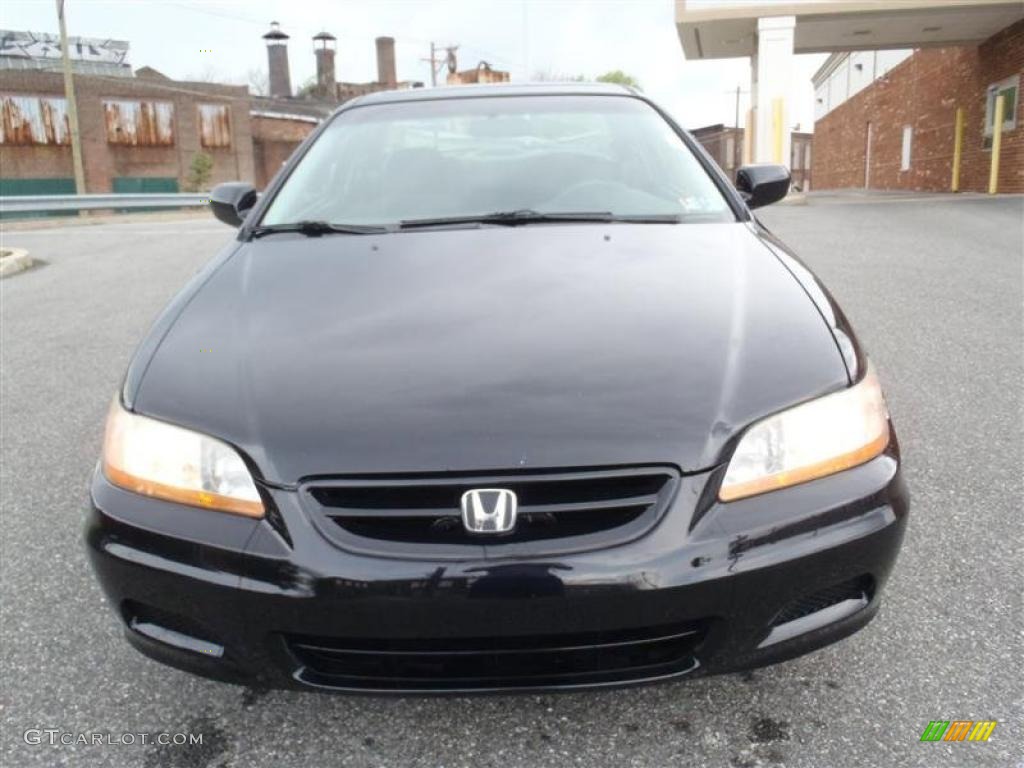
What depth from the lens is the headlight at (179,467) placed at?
1.67 meters

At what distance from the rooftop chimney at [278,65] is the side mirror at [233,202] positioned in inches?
2099

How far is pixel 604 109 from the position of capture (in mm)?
3264

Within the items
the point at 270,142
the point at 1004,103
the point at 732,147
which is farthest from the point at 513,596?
the point at 732,147

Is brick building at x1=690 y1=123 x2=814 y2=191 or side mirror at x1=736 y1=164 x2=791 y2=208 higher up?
brick building at x1=690 y1=123 x2=814 y2=191

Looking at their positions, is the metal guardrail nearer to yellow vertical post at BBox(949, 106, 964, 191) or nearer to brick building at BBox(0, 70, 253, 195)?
brick building at BBox(0, 70, 253, 195)

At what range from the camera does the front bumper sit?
A: 154 cm

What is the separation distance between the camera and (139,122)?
Answer: 3772 centimetres

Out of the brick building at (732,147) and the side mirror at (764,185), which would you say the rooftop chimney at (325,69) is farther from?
the side mirror at (764,185)

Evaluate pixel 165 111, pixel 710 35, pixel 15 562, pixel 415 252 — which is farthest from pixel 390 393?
pixel 165 111

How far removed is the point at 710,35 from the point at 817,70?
88.4 feet

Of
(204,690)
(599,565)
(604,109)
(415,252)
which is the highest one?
(604,109)

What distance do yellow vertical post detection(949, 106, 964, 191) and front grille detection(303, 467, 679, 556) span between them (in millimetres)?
22473

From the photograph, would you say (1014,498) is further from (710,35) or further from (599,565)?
(710,35)

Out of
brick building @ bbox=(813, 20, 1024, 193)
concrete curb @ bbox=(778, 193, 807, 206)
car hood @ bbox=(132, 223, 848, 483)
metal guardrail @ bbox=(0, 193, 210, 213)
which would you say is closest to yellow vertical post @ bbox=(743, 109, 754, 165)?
concrete curb @ bbox=(778, 193, 807, 206)
